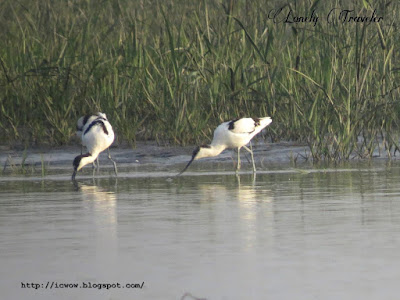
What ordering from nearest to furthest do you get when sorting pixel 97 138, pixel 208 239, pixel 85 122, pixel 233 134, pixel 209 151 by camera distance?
1. pixel 208 239
2. pixel 233 134
3. pixel 209 151
4. pixel 97 138
5. pixel 85 122

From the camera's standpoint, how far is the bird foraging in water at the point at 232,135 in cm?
1127

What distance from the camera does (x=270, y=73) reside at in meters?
12.2

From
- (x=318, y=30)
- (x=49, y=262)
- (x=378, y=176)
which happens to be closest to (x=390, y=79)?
(x=318, y=30)

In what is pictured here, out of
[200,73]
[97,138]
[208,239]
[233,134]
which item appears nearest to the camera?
[208,239]

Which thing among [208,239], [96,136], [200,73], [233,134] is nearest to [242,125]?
[233,134]

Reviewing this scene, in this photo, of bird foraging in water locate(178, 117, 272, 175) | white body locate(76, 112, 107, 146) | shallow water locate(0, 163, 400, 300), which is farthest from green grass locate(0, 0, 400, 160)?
shallow water locate(0, 163, 400, 300)

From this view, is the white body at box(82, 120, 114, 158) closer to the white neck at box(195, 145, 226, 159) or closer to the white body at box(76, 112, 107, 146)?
the white body at box(76, 112, 107, 146)

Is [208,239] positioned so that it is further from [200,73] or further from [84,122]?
[84,122]

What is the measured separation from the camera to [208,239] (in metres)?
6.19

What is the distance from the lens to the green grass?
11.2 m

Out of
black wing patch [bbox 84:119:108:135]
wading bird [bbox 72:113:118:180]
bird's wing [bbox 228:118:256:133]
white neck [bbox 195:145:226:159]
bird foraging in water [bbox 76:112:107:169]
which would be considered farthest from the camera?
bird foraging in water [bbox 76:112:107:169]

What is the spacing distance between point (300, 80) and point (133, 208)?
437 cm

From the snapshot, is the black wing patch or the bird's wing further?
the black wing patch

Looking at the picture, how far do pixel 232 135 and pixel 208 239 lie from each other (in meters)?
5.14
